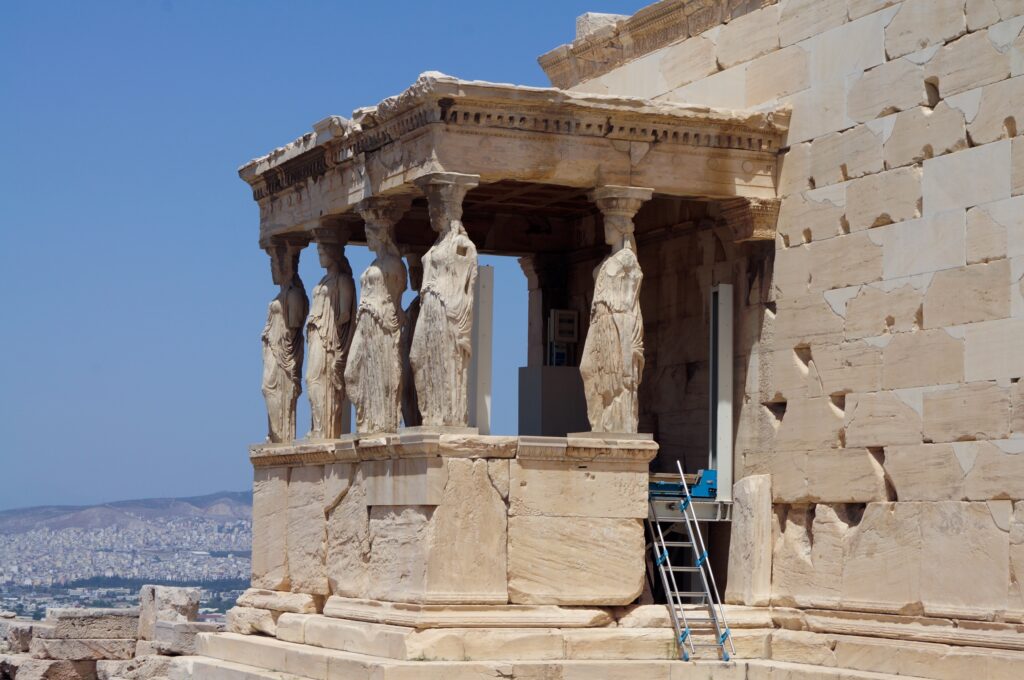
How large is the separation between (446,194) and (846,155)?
3.01 m

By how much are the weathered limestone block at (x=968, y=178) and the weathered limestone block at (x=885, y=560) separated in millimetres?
2146

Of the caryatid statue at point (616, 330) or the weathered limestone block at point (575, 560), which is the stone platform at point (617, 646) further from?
the caryatid statue at point (616, 330)

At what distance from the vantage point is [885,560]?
588 inches

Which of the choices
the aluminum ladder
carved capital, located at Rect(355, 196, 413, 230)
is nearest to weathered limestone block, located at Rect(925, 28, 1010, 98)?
the aluminum ladder

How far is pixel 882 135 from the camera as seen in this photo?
15305mm

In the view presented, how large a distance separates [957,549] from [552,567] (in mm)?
2973

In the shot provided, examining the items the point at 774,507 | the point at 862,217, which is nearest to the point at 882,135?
the point at 862,217

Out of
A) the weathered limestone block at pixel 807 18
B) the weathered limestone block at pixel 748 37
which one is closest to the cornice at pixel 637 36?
the weathered limestone block at pixel 748 37

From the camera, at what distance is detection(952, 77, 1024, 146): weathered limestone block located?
1409cm

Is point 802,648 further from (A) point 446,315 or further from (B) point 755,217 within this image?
(A) point 446,315

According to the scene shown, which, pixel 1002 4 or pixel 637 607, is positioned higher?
pixel 1002 4

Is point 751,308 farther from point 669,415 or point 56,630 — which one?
point 56,630

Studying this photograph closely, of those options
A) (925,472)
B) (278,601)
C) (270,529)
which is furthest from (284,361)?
(925,472)

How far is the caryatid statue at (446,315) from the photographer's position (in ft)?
50.5
